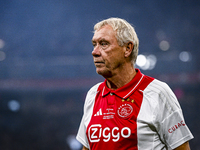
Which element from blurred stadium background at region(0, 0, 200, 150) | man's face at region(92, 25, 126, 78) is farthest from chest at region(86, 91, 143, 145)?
blurred stadium background at region(0, 0, 200, 150)

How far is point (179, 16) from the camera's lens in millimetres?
3656

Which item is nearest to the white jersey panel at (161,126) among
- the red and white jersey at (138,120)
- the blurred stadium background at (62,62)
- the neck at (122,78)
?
the red and white jersey at (138,120)

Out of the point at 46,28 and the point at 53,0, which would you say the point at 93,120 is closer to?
the point at 46,28

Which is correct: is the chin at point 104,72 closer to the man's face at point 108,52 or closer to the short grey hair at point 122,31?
the man's face at point 108,52

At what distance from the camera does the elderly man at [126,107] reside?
729 millimetres

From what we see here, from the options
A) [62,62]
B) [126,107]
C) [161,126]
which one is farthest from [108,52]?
[62,62]

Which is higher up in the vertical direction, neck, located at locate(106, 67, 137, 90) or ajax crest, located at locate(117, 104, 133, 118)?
neck, located at locate(106, 67, 137, 90)

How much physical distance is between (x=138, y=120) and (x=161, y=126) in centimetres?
8

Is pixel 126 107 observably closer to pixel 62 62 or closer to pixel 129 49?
pixel 129 49

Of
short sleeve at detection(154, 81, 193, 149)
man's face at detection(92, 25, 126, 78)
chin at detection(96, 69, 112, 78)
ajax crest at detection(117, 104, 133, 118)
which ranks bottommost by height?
short sleeve at detection(154, 81, 193, 149)

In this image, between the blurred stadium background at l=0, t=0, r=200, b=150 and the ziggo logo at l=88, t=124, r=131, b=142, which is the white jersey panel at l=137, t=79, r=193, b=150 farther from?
the blurred stadium background at l=0, t=0, r=200, b=150

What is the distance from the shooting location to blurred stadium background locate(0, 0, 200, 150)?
3.10m

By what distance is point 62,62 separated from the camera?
3.39 metres

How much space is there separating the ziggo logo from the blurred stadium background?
235 centimetres
